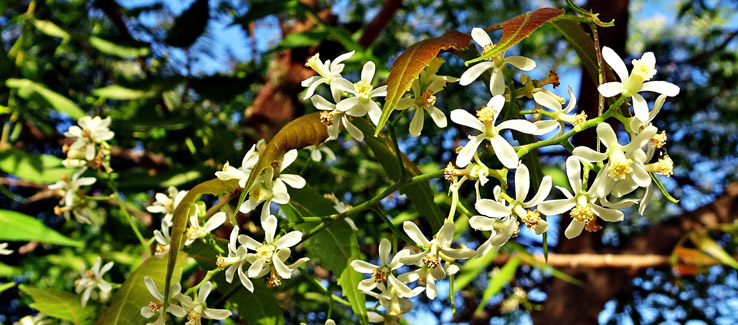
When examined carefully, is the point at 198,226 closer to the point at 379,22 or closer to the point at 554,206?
Answer: the point at 554,206

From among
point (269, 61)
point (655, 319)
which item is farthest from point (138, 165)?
point (655, 319)

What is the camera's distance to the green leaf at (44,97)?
0.96m

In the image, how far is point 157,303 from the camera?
50cm

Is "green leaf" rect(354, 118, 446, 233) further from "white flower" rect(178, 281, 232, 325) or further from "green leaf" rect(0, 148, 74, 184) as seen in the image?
"green leaf" rect(0, 148, 74, 184)

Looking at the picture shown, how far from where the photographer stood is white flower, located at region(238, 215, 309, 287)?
469mm

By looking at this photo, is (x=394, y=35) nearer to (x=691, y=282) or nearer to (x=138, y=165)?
(x=138, y=165)

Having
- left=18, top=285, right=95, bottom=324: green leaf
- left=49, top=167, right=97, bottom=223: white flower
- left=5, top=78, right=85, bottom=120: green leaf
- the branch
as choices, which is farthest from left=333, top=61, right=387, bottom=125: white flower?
the branch

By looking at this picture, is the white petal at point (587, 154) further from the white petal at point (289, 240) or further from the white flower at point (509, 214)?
the white petal at point (289, 240)

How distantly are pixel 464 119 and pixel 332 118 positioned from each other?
0.10m

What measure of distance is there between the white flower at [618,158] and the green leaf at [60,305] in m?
0.53

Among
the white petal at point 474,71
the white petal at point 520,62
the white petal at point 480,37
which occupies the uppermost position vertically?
the white petal at point 480,37

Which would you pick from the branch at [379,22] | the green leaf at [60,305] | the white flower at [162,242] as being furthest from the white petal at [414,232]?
the branch at [379,22]

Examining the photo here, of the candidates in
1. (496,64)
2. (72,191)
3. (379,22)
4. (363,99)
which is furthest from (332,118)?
(379,22)

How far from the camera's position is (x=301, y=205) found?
548 millimetres
